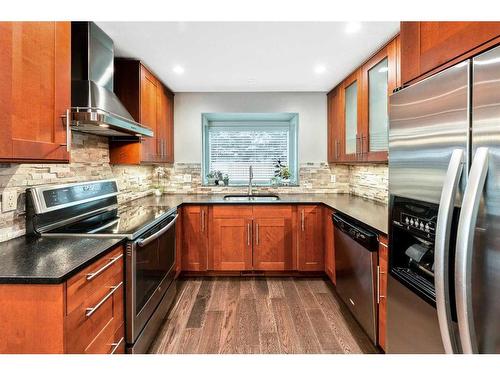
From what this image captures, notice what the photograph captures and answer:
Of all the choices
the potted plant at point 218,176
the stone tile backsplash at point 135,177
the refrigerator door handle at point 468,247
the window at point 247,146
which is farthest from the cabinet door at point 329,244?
the refrigerator door handle at point 468,247

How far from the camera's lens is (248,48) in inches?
98.2

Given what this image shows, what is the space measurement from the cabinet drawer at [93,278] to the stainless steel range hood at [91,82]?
2.71ft

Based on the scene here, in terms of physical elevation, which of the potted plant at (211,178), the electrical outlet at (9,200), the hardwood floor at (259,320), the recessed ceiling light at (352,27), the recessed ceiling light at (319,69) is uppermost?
the recessed ceiling light at (319,69)

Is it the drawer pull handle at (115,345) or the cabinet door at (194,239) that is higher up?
the cabinet door at (194,239)

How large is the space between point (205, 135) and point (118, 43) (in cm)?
189

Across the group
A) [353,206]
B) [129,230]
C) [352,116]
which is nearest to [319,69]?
[352,116]

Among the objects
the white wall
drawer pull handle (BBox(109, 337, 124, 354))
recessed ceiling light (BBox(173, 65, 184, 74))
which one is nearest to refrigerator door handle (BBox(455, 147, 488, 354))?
drawer pull handle (BBox(109, 337, 124, 354))

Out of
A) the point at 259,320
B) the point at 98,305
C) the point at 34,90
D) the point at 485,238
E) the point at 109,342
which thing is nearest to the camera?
the point at 485,238

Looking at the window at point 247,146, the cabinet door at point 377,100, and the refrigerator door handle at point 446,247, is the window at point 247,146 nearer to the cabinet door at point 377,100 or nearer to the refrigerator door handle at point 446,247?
the cabinet door at point 377,100

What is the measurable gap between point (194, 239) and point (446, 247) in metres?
Answer: 2.77

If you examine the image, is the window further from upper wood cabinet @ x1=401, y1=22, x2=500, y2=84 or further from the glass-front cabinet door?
upper wood cabinet @ x1=401, y1=22, x2=500, y2=84

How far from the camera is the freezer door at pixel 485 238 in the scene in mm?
813

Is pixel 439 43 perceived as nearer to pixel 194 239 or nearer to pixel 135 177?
pixel 194 239
